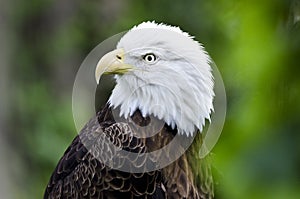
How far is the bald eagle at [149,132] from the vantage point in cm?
312

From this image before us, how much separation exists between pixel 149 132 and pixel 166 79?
26cm

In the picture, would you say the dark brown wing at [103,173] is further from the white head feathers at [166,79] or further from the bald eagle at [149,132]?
the white head feathers at [166,79]

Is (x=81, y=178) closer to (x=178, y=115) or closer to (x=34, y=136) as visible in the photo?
(x=178, y=115)

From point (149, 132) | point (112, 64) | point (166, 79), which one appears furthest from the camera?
point (149, 132)

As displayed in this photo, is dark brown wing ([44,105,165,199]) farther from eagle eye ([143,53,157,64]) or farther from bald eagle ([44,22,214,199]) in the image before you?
eagle eye ([143,53,157,64])

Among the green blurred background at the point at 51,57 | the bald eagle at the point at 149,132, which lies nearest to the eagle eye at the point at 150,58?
the bald eagle at the point at 149,132

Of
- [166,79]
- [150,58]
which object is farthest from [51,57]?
[150,58]

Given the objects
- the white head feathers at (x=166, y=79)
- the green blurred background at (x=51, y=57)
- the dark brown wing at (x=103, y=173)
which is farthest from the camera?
the green blurred background at (x=51, y=57)

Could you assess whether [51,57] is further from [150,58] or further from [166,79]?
[150,58]

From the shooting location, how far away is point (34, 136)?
905 centimetres

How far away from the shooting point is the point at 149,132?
3.36 m

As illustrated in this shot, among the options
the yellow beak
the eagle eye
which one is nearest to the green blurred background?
the eagle eye

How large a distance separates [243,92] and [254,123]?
30cm

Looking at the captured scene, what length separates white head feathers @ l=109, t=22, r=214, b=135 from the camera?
304 centimetres
